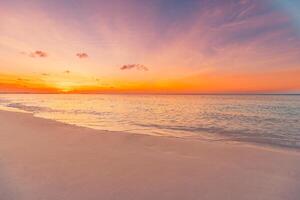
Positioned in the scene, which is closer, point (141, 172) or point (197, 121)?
point (141, 172)

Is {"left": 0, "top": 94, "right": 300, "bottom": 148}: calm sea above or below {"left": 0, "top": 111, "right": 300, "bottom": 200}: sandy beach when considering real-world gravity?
below

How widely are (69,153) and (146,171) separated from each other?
→ 2.55m

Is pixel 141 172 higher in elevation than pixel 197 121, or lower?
higher

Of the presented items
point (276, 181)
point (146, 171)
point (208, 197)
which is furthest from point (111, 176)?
point (276, 181)

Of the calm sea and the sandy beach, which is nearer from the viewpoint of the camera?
the sandy beach

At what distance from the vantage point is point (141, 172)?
495 cm

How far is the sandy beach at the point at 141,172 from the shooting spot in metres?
3.86

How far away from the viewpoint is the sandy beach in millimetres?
3861

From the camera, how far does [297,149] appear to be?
850 cm

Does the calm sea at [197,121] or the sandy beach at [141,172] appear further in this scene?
the calm sea at [197,121]

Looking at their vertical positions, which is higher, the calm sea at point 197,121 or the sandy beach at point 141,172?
the sandy beach at point 141,172

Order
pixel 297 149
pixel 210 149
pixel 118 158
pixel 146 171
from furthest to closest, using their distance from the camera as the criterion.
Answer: pixel 297 149 → pixel 210 149 → pixel 118 158 → pixel 146 171

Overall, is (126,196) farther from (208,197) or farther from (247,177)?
(247,177)

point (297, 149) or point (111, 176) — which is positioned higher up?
point (111, 176)
